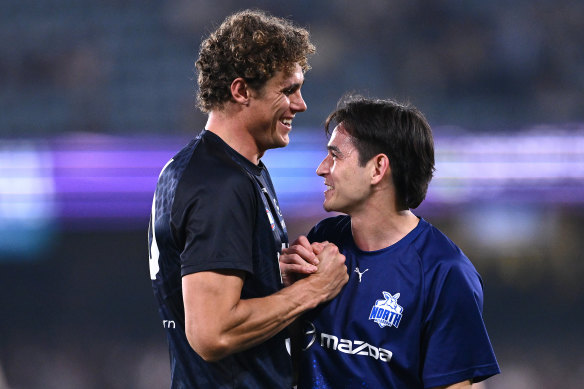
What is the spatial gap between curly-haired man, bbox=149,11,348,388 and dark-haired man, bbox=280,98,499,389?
92 millimetres

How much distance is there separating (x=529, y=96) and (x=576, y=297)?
1799 mm

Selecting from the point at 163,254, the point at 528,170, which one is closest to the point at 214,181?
the point at 163,254

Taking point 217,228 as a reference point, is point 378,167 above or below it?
above

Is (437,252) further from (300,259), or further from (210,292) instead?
(210,292)

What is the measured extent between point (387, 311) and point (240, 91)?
74cm

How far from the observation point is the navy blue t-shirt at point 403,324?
183cm

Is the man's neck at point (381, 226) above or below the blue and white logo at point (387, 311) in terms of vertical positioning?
above

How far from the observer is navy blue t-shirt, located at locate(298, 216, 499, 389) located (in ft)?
5.99

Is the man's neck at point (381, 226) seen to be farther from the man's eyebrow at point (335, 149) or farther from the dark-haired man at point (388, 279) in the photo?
the man's eyebrow at point (335, 149)

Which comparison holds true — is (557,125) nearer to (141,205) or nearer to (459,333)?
(141,205)

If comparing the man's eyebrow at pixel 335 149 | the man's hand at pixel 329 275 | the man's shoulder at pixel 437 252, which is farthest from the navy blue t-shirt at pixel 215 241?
the man's shoulder at pixel 437 252

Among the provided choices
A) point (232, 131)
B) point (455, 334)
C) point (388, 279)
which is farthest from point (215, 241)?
point (455, 334)

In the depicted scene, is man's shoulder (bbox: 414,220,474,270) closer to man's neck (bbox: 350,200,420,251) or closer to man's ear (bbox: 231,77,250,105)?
man's neck (bbox: 350,200,420,251)

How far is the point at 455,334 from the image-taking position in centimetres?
182
